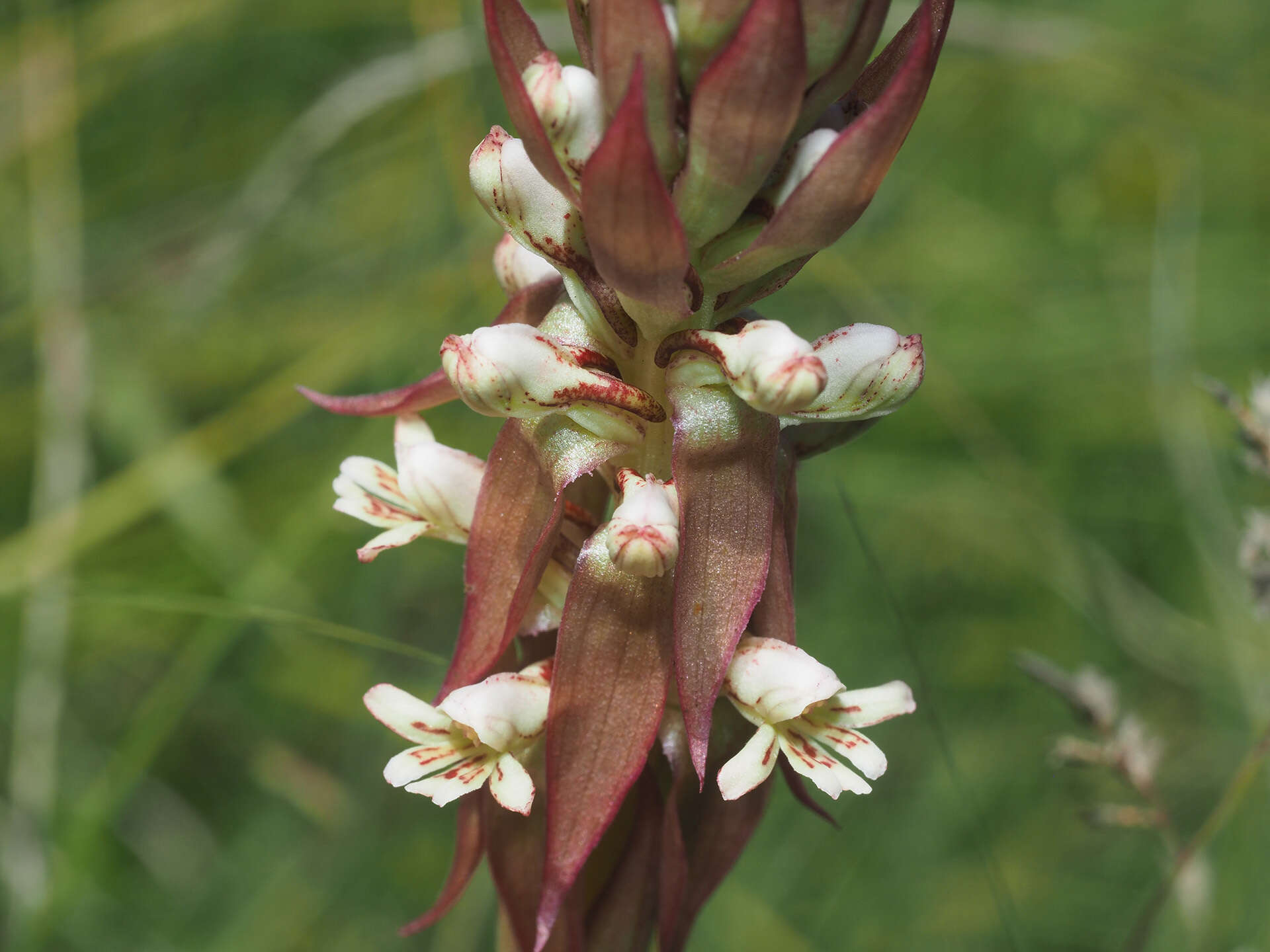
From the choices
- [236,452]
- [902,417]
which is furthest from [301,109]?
[902,417]

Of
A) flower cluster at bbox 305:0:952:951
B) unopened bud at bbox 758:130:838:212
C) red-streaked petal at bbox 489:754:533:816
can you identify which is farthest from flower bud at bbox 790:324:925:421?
red-streaked petal at bbox 489:754:533:816

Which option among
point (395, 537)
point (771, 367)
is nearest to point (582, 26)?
point (771, 367)

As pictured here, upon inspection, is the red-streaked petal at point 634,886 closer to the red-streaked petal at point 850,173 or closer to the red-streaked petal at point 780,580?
the red-streaked petal at point 780,580

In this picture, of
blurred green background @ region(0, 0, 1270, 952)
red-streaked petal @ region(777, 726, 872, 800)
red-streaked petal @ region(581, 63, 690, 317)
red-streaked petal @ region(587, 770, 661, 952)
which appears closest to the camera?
red-streaked petal @ region(581, 63, 690, 317)

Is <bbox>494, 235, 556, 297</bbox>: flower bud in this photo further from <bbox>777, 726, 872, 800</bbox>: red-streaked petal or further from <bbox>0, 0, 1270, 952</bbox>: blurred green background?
<bbox>0, 0, 1270, 952</bbox>: blurred green background

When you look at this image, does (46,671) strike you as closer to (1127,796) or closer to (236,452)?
(236,452)

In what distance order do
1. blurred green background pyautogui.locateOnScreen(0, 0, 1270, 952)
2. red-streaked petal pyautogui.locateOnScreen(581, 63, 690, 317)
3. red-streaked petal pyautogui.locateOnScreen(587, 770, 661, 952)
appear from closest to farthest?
1. red-streaked petal pyautogui.locateOnScreen(581, 63, 690, 317)
2. red-streaked petal pyautogui.locateOnScreen(587, 770, 661, 952)
3. blurred green background pyautogui.locateOnScreen(0, 0, 1270, 952)
